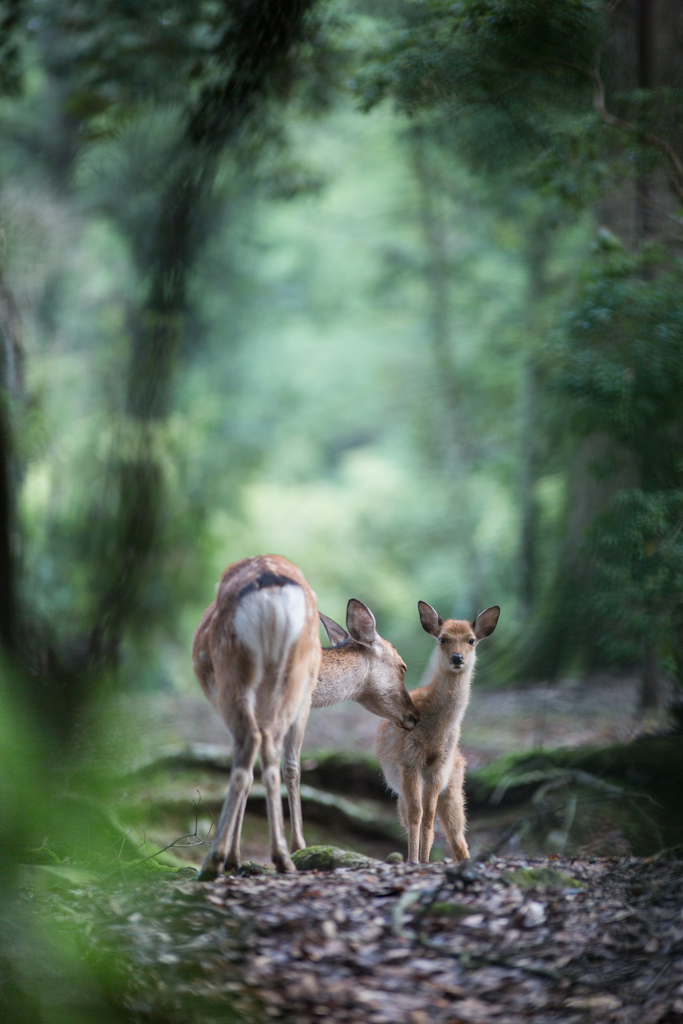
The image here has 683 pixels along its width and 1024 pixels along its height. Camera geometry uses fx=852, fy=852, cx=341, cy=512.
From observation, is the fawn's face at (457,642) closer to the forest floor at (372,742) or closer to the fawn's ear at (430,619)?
the fawn's ear at (430,619)

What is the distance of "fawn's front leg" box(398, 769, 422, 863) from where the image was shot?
163 inches

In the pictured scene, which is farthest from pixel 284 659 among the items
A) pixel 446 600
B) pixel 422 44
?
pixel 446 600

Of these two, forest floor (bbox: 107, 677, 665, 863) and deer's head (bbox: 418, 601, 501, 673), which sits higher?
deer's head (bbox: 418, 601, 501, 673)

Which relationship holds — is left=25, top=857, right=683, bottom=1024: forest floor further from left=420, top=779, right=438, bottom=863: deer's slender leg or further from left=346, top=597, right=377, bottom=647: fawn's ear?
left=346, top=597, right=377, bottom=647: fawn's ear

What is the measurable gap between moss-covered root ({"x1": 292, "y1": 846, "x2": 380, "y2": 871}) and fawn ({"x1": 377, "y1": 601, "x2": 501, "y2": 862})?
32 centimetres

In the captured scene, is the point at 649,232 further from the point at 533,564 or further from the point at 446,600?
the point at 446,600

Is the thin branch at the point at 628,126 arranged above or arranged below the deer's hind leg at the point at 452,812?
above

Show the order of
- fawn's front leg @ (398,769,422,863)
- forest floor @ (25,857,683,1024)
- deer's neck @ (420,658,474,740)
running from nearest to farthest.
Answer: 1. forest floor @ (25,857,683,1024)
2. fawn's front leg @ (398,769,422,863)
3. deer's neck @ (420,658,474,740)

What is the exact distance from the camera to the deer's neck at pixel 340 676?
448 centimetres

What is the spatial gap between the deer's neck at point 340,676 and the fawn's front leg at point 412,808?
0.52 meters

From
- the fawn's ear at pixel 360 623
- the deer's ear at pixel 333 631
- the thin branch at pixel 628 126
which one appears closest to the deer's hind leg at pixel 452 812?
the fawn's ear at pixel 360 623

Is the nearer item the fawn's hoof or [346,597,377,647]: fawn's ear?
the fawn's hoof

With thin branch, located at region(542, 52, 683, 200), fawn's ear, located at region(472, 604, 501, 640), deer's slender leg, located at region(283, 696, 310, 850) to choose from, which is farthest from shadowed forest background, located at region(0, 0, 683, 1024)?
fawn's ear, located at region(472, 604, 501, 640)

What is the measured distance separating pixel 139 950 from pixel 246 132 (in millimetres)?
6432
